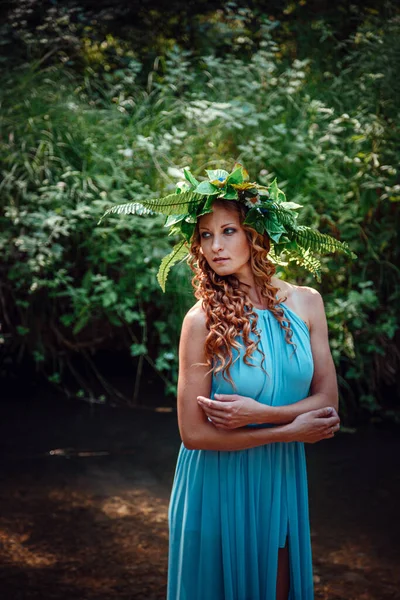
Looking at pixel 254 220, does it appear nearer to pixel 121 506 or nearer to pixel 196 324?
pixel 196 324

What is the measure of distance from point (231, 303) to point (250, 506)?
0.61 m

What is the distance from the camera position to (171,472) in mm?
4590

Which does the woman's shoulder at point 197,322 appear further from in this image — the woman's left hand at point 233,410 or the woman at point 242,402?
the woman's left hand at point 233,410

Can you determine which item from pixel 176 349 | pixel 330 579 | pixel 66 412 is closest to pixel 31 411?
pixel 66 412

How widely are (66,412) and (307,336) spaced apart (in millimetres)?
3403

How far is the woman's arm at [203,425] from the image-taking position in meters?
2.18

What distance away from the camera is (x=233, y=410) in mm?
2131

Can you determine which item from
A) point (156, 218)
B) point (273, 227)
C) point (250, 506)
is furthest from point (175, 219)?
point (156, 218)

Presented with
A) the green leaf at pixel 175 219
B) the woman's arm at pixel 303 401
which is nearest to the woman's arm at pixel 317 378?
the woman's arm at pixel 303 401

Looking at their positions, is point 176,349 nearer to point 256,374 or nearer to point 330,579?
point 330,579

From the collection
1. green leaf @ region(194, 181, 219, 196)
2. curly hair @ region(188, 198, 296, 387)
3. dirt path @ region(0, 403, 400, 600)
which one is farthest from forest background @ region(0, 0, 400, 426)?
green leaf @ region(194, 181, 219, 196)

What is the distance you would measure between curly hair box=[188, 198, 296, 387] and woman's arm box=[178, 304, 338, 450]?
35mm

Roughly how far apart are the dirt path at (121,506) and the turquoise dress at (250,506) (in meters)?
1.19

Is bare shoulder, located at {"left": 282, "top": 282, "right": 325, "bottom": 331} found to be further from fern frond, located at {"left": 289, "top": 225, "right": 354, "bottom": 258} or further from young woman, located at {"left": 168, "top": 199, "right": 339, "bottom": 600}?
fern frond, located at {"left": 289, "top": 225, "right": 354, "bottom": 258}
